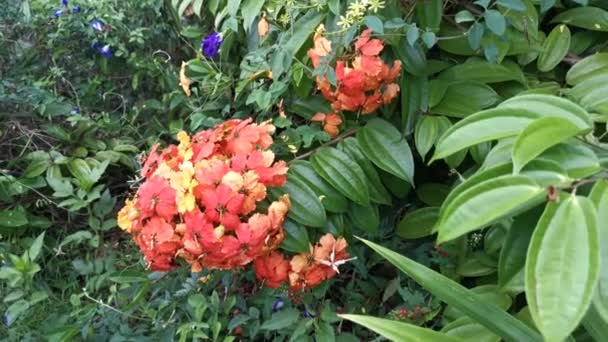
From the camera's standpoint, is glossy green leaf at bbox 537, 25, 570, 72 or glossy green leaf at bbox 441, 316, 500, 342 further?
glossy green leaf at bbox 537, 25, 570, 72

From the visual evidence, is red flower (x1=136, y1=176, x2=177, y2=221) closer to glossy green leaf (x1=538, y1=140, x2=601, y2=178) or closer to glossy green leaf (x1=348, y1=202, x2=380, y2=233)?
glossy green leaf (x1=348, y1=202, x2=380, y2=233)

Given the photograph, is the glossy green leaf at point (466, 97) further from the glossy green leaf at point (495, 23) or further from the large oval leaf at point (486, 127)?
the large oval leaf at point (486, 127)

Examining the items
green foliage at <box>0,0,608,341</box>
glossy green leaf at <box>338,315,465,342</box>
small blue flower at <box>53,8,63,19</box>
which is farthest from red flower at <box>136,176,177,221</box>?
small blue flower at <box>53,8,63,19</box>

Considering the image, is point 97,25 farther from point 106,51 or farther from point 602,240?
point 602,240

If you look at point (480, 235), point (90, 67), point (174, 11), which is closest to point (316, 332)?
point (480, 235)

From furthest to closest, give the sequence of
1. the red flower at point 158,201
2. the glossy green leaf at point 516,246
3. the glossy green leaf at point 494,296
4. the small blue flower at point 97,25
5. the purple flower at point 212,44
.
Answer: the small blue flower at point 97,25
the purple flower at point 212,44
the red flower at point 158,201
the glossy green leaf at point 494,296
the glossy green leaf at point 516,246

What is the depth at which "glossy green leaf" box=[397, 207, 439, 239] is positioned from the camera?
1.43 metres

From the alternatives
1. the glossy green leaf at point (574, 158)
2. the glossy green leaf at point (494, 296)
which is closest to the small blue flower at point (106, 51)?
the glossy green leaf at point (494, 296)

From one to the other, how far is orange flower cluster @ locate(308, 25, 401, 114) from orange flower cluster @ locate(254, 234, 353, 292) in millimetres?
286

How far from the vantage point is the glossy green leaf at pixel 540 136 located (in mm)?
669

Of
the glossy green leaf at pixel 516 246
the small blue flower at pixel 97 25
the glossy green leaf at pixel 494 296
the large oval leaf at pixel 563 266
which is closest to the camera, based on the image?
the large oval leaf at pixel 563 266

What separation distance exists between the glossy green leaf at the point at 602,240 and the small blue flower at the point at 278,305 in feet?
2.72

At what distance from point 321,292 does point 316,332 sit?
121 millimetres

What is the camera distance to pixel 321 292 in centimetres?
138
